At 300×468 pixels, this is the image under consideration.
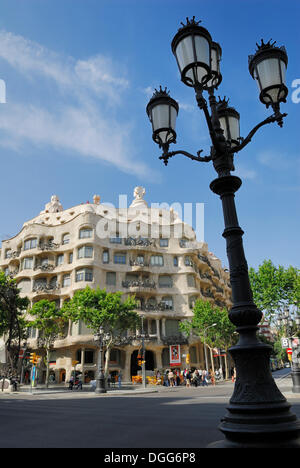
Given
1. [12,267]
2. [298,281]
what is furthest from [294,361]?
[12,267]

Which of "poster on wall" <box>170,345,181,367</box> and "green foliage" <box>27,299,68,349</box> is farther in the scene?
"poster on wall" <box>170,345,181,367</box>

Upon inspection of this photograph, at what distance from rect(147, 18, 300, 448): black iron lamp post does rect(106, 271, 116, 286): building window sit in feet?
128

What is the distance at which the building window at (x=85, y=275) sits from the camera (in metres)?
41.5

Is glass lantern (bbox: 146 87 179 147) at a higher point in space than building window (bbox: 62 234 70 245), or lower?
lower

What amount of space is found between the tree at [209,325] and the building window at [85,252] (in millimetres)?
14167

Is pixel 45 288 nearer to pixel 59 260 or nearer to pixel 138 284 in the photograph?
pixel 59 260

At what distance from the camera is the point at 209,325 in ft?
129

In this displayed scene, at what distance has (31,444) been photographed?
19.7 ft

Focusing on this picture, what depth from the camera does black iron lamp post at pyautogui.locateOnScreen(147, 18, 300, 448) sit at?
3746mm

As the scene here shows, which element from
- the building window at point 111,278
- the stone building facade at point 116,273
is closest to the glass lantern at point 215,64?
the stone building facade at point 116,273

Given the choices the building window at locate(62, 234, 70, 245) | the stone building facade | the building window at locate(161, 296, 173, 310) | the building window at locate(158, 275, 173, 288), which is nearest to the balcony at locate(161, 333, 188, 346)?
the stone building facade

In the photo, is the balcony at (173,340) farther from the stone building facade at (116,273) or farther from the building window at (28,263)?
the building window at (28,263)

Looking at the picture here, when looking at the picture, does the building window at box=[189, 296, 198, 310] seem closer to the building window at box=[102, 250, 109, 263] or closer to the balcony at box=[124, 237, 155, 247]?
the balcony at box=[124, 237, 155, 247]
